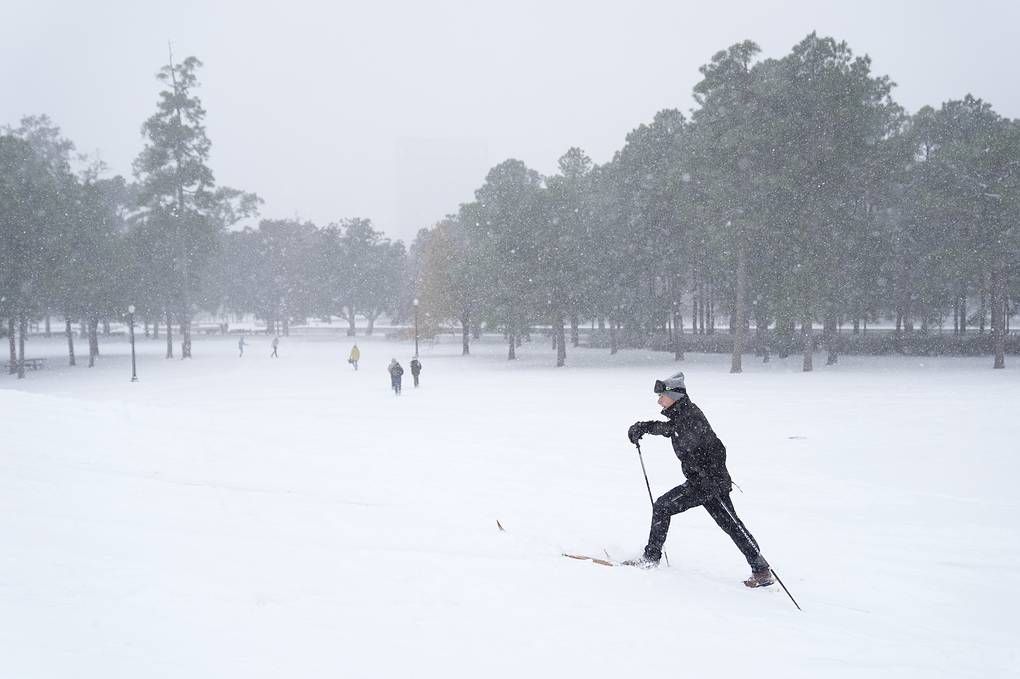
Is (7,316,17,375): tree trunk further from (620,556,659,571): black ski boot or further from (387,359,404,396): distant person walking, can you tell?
(620,556,659,571): black ski boot

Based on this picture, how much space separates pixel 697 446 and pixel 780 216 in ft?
98.2

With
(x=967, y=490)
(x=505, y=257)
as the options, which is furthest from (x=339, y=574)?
(x=505, y=257)

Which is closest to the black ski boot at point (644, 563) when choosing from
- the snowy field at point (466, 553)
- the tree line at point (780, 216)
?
the snowy field at point (466, 553)

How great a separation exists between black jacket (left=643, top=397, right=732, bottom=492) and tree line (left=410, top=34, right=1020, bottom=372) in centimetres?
2819

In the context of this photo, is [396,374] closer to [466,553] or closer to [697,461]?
[466,553]

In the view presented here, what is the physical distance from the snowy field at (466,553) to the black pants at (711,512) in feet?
1.33

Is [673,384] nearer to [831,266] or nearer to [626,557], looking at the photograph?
[626,557]

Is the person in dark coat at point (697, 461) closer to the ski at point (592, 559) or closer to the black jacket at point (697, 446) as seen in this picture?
the black jacket at point (697, 446)

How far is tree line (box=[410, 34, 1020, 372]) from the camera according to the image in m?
31.4

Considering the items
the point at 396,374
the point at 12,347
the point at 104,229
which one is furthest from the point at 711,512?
the point at 104,229

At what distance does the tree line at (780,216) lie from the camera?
3138 centimetres

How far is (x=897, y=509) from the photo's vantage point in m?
9.81

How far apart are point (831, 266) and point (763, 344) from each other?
8130 millimetres

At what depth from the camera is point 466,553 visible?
610 cm
